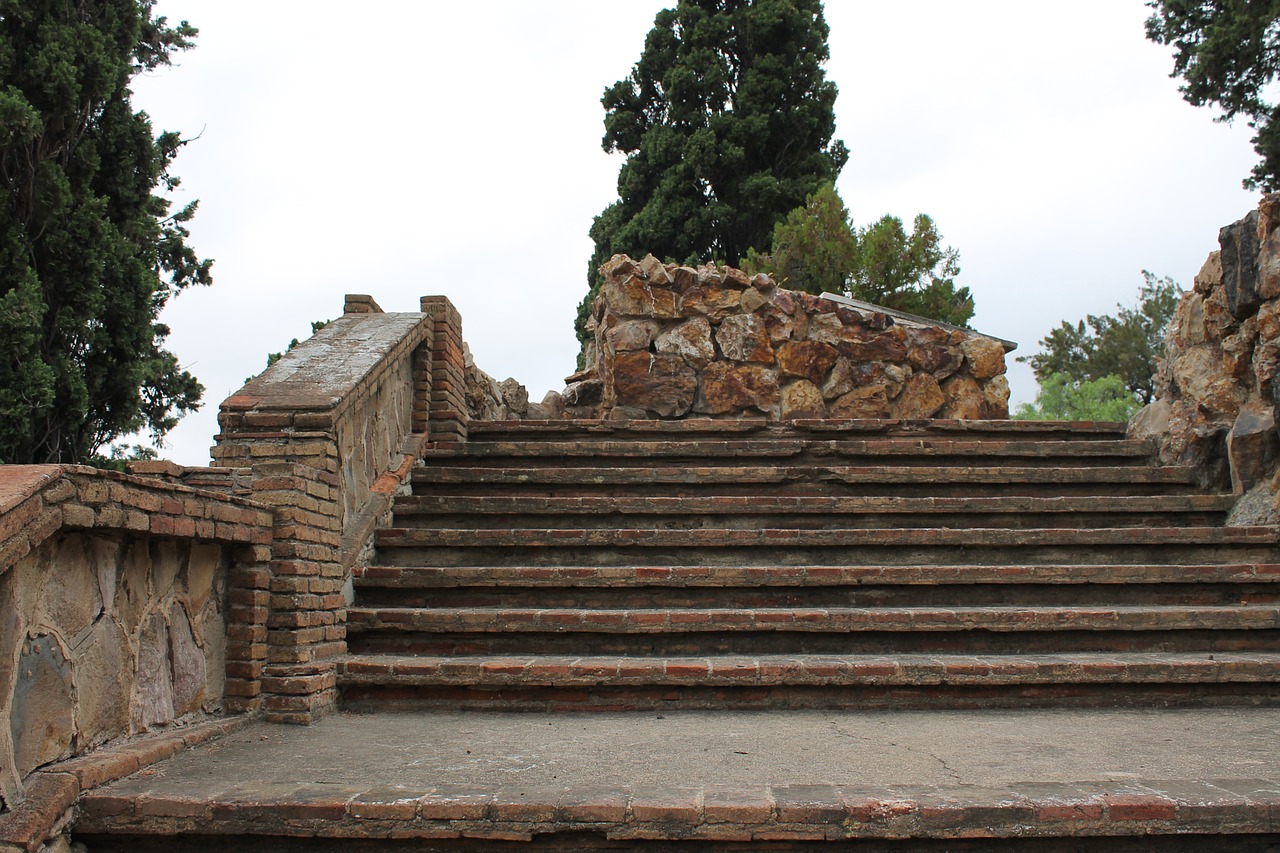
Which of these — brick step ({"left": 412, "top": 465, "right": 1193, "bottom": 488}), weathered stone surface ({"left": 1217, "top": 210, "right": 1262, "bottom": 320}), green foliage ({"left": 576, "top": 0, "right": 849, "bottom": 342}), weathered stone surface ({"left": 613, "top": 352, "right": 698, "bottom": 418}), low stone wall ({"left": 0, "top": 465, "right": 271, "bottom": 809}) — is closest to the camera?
low stone wall ({"left": 0, "top": 465, "right": 271, "bottom": 809})

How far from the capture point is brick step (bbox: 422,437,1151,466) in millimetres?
6148

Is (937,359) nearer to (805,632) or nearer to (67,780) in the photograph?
(805,632)

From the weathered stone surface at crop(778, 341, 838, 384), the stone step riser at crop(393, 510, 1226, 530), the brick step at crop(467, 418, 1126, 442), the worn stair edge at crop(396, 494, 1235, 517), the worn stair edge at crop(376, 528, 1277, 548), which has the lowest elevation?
the worn stair edge at crop(376, 528, 1277, 548)

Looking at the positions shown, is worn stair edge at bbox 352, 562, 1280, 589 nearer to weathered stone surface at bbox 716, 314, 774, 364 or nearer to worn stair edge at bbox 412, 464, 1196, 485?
worn stair edge at bbox 412, 464, 1196, 485

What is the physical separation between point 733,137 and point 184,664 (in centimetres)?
1923

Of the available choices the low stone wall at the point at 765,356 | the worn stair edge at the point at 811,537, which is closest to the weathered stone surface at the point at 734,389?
the low stone wall at the point at 765,356

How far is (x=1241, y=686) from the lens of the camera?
3912 mm

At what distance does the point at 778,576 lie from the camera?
4.62 meters

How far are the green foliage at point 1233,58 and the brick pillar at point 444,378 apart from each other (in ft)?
49.8

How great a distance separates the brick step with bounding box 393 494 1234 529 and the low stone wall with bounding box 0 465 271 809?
1.75 metres

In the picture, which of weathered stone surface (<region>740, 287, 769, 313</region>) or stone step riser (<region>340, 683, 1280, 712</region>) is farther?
weathered stone surface (<region>740, 287, 769, 313</region>)

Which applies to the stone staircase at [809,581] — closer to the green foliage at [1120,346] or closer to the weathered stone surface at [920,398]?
the weathered stone surface at [920,398]

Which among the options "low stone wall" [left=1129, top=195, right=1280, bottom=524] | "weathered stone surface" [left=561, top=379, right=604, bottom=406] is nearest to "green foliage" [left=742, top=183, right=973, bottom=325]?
"weathered stone surface" [left=561, top=379, right=604, bottom=406]

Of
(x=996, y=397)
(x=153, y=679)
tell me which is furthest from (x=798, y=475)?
(x=996, y=397)
